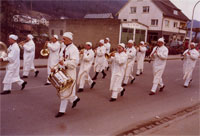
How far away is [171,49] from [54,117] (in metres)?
29.5

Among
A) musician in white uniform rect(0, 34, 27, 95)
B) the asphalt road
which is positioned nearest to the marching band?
musician in white uniform rect(0, 34, 27, 95)

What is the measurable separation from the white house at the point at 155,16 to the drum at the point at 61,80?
120ft

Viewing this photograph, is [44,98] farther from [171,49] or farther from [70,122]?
[171,49]

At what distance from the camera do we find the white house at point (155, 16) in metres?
41.2

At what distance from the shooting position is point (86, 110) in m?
6.35

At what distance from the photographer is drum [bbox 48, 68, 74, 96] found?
5293 millimetres

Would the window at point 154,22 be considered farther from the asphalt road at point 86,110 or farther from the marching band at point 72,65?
the asphalt road at point 86,110

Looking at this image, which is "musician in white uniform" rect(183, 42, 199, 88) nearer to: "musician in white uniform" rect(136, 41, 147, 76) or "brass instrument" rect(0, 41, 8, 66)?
"musician in white uniform" rect(136, 41, 147, 76)

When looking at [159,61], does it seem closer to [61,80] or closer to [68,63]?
[68,63]

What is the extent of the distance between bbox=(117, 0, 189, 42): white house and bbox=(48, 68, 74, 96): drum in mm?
36491

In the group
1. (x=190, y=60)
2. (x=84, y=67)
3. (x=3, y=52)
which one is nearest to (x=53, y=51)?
(x=84, y=67)

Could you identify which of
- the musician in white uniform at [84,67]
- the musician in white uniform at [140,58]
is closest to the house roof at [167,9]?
the musician in white uniform at [140,58]

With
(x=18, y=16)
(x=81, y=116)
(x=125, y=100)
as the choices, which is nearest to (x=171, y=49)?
(x=18, y=16)

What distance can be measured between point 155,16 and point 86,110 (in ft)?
126
